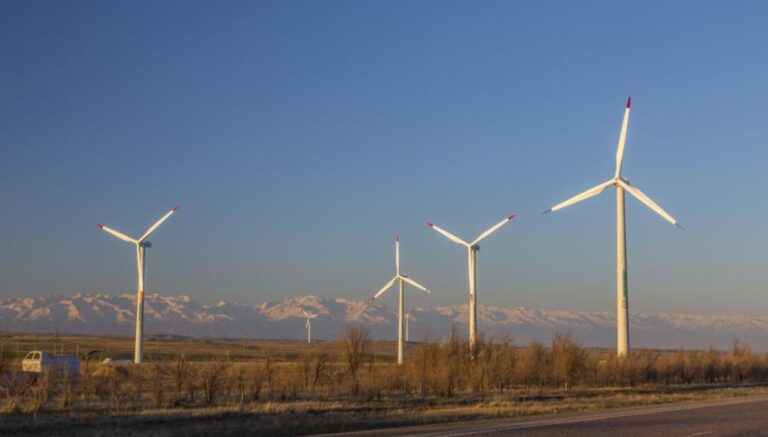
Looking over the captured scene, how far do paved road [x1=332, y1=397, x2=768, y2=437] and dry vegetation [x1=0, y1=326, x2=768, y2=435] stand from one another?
3.32 m

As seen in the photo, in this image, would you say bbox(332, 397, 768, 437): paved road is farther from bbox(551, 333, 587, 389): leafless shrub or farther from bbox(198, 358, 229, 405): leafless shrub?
bbox(551, 333, 587, 389): leafless shrub

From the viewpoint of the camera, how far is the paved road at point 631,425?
28.3 metres

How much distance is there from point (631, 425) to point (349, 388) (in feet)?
76.1

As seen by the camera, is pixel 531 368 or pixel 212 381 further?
pixel 531 368

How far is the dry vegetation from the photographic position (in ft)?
115

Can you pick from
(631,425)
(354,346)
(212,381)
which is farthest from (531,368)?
(631,425)

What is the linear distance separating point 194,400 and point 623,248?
3484 centimetres

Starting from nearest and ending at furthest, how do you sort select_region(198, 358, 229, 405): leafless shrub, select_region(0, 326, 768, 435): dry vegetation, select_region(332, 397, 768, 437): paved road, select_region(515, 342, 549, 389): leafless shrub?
select_region(332, 397, 768, 437): paved road, select_region(0, 326, 768, 435): dry vegetation, select_region(198, 358, 229, 405): leafless shrub, select_region(515, 342, 549, 389): leafless shrub

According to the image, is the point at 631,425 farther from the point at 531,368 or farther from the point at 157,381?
the point at 531,368

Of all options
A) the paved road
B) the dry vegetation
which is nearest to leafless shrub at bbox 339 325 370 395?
the dry vegetation

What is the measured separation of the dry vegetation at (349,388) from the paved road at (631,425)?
3.32 m

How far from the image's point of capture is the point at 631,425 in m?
Result: 31.1

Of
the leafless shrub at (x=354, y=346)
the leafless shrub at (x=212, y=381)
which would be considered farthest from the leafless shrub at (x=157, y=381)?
the leafless shrub at (x=354, y=346)

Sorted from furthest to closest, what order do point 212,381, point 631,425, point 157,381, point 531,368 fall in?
point 531,368 → point 212,381 → point 157,381 → point 631,425
